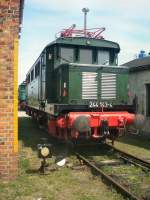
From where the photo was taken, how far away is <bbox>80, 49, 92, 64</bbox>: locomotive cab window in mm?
12156

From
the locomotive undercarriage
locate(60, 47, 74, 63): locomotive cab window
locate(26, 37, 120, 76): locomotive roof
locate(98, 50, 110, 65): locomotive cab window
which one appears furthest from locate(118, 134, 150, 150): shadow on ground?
locate(60, 47, 74, 63): locomotive cab window

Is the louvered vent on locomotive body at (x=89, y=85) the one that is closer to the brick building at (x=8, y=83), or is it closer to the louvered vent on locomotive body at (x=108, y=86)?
the louvered vent on locomotive body at (x=108, y=86)

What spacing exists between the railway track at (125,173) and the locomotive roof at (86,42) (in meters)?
3.71

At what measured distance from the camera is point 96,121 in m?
10.3

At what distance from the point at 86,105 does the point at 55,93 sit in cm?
180

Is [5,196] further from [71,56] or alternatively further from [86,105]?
[71,56]

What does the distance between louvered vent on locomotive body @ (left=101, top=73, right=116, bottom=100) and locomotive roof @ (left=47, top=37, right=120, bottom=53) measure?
1.58 m

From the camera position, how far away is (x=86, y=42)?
12.2 metres

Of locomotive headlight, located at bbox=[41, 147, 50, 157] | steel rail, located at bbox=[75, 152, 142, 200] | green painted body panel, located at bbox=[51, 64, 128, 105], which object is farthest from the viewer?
green painted body panel, located at bbox=[51, 64, 128, 105]

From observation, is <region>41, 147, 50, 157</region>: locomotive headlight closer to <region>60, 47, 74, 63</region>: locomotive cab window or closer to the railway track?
the railway track

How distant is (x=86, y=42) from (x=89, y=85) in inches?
76.0

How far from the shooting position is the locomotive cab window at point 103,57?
12.3 metres

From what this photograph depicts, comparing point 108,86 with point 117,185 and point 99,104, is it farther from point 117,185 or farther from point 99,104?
point 117,185

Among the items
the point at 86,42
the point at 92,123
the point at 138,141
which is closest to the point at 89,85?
the point at 92,123
